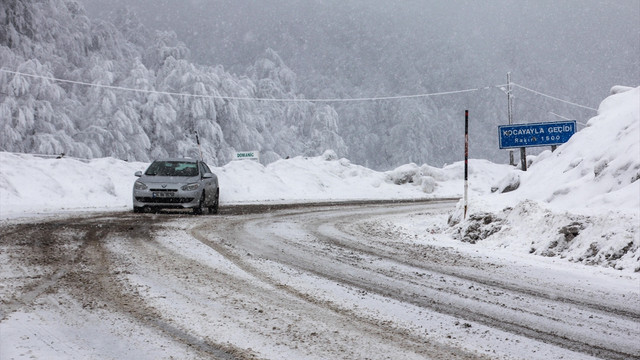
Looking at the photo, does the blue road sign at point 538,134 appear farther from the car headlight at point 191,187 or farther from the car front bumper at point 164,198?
the car front bumper at point 164,198

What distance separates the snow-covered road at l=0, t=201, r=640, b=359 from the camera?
372 centimetres

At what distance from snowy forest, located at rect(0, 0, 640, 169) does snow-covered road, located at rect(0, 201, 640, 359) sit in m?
32.2

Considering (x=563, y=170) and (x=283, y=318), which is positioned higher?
(x=563, y=170)

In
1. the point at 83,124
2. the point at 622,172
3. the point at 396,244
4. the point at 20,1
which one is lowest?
the point at 396,244

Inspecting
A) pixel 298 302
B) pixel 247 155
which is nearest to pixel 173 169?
pixel 298 302

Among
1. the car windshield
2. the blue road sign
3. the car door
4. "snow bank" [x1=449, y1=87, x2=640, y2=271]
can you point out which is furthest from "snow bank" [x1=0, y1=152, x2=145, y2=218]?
the blue road sign

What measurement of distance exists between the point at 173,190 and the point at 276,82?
50903 mm

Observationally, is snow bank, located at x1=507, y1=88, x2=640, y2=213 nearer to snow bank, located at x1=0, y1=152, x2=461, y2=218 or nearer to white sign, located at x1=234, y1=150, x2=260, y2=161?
snow bank, located at x1=0, y1=152, x2=461, y2=218

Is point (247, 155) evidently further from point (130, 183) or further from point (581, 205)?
point (581, 205)

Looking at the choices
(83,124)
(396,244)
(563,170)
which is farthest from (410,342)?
(83,124)

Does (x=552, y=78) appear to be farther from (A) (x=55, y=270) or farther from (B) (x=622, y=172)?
(A) (x=55, y=270)

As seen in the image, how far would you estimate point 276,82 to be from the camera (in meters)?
65.1

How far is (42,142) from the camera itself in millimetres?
35781

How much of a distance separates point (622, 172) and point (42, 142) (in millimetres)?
34394
